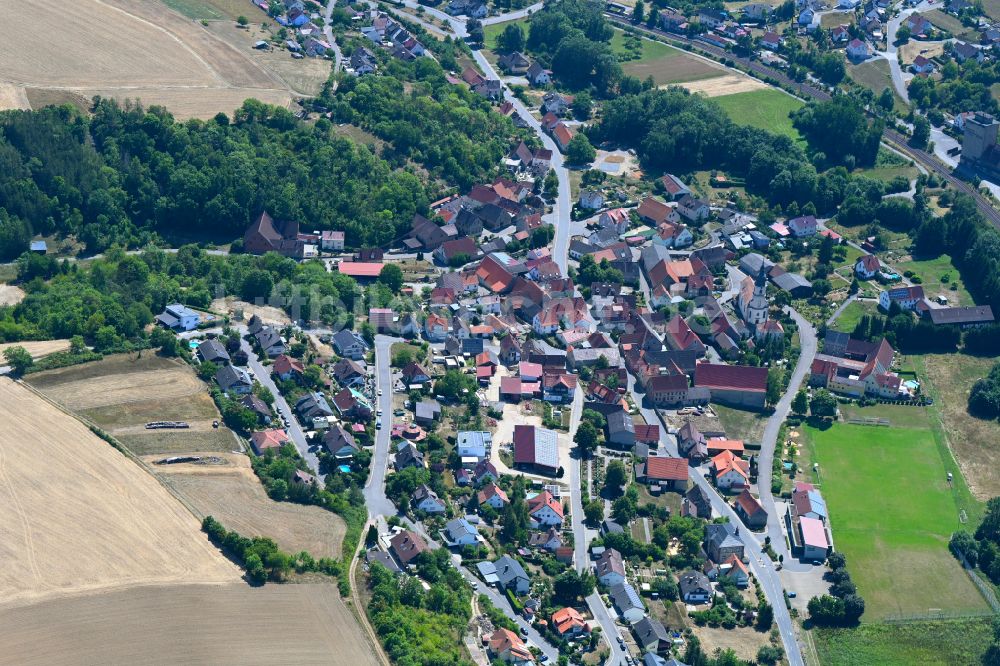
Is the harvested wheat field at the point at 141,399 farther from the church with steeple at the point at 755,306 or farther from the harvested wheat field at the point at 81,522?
the church with steeple at the point at 755,306

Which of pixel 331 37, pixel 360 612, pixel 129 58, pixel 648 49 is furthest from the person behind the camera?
pixel 648 49

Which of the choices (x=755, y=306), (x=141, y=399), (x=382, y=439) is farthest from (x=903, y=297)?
(x=141, y=399)

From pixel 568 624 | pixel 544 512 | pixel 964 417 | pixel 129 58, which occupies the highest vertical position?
pixel 129 58

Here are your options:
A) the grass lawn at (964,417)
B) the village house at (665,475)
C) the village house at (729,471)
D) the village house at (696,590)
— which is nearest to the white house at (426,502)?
the village house at (665,475)

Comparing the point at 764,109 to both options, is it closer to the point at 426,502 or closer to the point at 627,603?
the point at 426,502

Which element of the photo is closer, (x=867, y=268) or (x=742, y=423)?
(x=742, y=423)

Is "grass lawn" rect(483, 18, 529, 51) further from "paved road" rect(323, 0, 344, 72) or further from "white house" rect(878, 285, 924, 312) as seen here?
"white house" rect(878, 285, 924, 312)

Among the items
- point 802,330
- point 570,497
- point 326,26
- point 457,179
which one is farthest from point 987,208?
point 326,26
